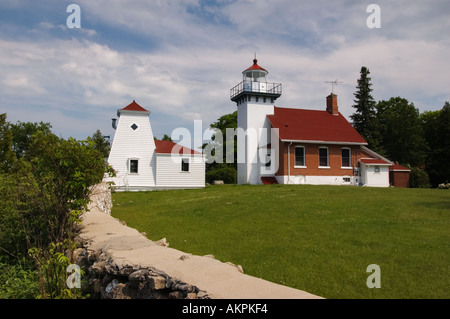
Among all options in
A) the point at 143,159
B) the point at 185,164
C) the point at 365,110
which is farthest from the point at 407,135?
the point at 143,159

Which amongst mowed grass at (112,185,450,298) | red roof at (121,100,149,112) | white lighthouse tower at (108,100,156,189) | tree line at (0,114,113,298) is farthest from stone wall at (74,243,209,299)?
red roof at (121,100,149,112)

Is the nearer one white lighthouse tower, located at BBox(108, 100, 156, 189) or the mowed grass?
the mowed grass

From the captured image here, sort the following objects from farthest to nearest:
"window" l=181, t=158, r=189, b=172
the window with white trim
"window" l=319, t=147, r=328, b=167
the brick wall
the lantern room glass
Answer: the lantern room glass
"window" l=319, t=147, r=328, b=167
"window" l=181, t=158, r=189, b=172
the brick wall
the window with white trim

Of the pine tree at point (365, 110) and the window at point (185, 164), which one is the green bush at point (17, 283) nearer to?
the window at point (185, 164)

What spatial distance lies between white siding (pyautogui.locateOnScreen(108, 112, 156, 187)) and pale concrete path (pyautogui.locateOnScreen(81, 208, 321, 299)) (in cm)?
2216

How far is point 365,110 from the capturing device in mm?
49188

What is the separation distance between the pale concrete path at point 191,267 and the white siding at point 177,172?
73.2ft

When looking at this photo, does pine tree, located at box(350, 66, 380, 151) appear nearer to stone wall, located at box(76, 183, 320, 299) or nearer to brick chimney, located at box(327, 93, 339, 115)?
brick chimney, located at box(327, 93, 339, 115)

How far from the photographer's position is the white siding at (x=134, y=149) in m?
29.5

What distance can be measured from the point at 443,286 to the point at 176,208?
11378 mm

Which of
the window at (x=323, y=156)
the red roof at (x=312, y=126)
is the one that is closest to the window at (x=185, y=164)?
the red roof at (x=312, y=126)

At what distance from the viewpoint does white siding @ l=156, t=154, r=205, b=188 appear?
99.1 feet
